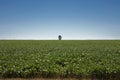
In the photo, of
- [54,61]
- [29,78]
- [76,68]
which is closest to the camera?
[29,78]

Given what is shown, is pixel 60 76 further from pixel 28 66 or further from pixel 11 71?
pixel 11 71

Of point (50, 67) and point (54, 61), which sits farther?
point (54, 61)

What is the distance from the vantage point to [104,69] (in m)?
10.7

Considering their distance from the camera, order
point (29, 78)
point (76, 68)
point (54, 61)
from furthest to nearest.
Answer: point (54, 61)
point (76, 68)
point (29, 78)

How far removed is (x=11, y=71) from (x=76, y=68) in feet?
12.3

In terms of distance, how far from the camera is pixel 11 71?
10719 mm

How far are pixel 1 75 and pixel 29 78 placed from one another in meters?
1.65

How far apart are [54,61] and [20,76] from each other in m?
3.37

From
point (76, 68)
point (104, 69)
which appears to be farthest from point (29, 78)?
point (104, 69)

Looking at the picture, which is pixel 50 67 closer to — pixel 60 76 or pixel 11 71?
pixel 60 76

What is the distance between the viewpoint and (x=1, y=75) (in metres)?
10.5

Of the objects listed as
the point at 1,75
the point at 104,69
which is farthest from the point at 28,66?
the point at 104,69

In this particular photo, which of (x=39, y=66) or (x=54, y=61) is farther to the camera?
(x=54, y=61)

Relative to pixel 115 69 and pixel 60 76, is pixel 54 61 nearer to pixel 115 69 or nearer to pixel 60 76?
pixel 60 76
